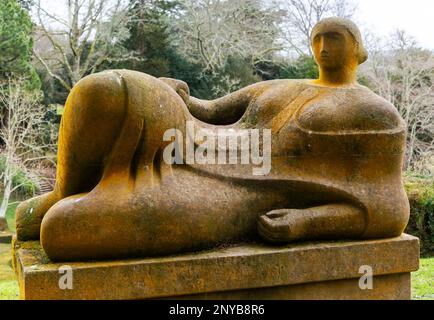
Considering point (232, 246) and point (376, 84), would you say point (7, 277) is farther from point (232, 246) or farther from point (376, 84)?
point (376, 84)

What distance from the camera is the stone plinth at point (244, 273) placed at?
2.28 m

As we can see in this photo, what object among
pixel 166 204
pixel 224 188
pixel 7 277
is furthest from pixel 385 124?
pixel 7 277

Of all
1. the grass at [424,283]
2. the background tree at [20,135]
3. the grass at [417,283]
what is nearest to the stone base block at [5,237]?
the background tree at [20,135]

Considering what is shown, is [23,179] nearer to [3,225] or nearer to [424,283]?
[3,225]

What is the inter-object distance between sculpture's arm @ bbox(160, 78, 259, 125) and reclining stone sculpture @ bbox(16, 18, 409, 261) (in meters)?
0.09

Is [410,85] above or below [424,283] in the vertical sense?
above

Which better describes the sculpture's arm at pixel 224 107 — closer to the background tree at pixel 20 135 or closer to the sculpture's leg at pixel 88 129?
the sculpture's leg at pixel 88 129

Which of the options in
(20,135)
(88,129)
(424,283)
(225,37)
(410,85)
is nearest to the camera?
(88,129)

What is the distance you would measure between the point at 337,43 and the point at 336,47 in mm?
24

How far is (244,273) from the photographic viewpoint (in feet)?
8.18

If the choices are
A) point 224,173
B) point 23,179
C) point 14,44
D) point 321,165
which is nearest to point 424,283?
point 321,165

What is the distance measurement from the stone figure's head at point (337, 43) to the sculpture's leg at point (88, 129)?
50.3 inches

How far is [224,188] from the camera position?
106 inches

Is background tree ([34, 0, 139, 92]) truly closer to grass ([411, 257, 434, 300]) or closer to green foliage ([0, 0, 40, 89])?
green foliage ([0, 0, 40, 89])
